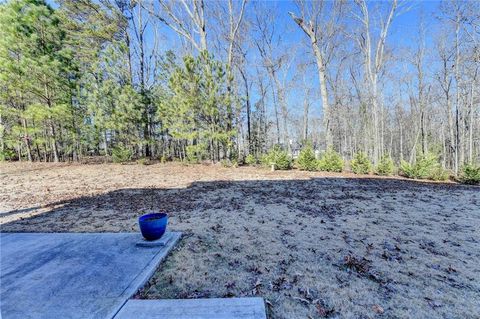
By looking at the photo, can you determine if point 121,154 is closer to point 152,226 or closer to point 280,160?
point 280,160

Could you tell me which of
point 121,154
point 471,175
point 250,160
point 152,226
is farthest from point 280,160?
point 152,226

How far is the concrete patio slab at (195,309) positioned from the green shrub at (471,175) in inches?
418

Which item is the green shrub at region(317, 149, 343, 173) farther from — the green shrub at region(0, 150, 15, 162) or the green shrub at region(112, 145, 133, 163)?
the green shrub at region(0, 150, 15, 162)

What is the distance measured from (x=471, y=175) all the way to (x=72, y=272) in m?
12.1

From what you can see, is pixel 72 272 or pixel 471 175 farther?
pixel 471 175

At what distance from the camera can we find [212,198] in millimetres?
6148

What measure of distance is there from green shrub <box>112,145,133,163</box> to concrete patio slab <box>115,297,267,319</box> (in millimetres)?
11088

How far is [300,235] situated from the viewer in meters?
3.77

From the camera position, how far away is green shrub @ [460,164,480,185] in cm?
859

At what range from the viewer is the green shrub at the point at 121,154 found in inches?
470

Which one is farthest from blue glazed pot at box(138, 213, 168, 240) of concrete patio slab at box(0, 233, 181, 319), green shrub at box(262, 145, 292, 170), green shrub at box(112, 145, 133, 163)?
green shrub at box(112, 145, 133, 163)

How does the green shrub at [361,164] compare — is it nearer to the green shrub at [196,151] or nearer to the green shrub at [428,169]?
the green shrub at [428,169]

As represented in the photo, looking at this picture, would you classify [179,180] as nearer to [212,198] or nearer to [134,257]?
[212,198]

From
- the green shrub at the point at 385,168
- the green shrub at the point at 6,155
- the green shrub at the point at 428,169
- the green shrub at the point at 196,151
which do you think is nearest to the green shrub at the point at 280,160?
the green shrub at the point at 196,151
